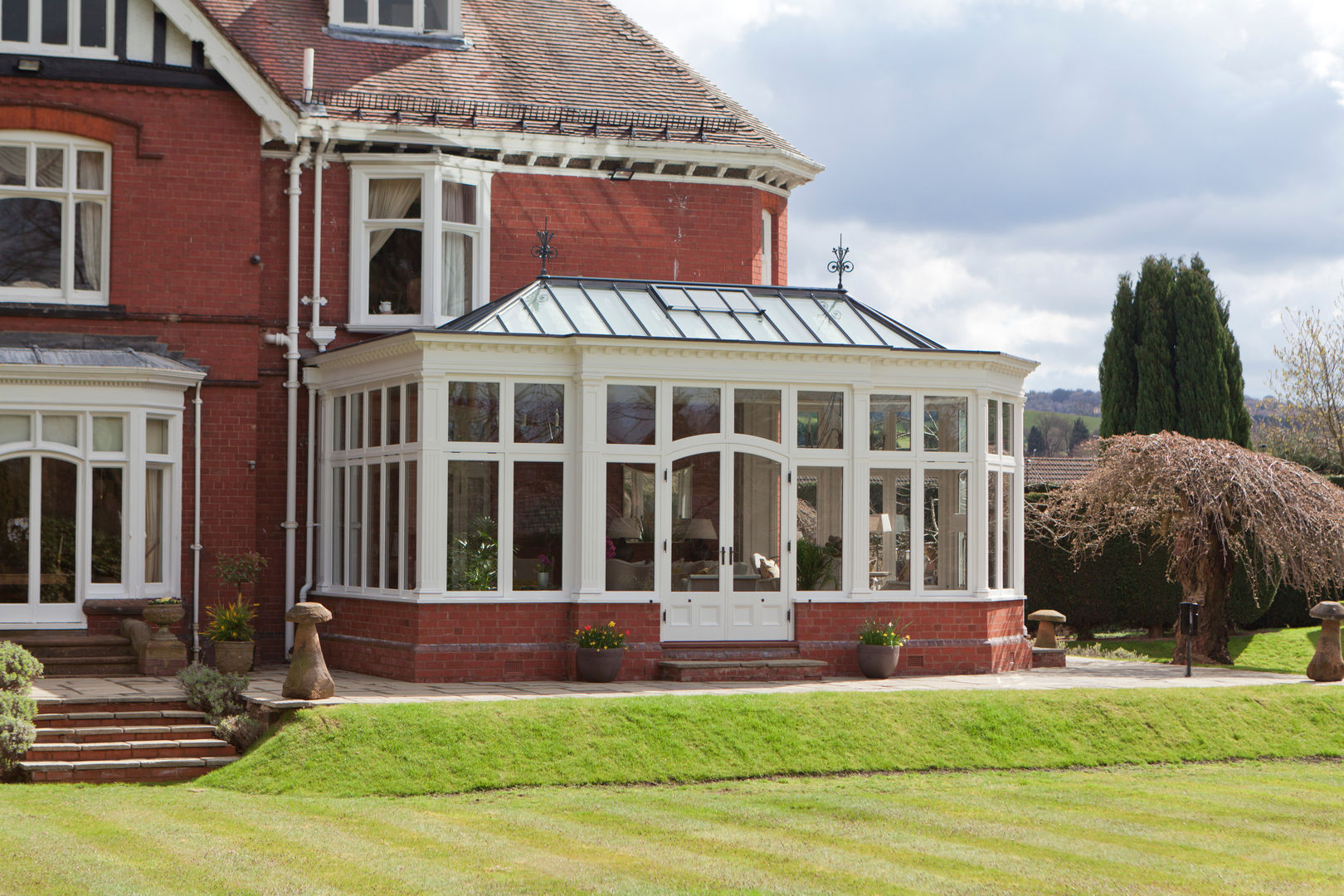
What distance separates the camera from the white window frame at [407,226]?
59.2 feet

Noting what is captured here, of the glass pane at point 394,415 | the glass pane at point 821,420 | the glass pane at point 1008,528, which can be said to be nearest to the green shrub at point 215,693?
the glass pane at point 394,415

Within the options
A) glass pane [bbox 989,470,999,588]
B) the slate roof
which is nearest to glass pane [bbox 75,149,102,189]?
the slate roof

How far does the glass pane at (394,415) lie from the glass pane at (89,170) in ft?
14.5

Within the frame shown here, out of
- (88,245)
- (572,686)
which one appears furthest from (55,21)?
(572,686)

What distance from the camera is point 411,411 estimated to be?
1563cm

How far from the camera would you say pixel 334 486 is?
57.1 feet

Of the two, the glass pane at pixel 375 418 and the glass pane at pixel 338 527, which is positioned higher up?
the glass pane at pixel 375 418

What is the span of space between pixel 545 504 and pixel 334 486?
324 cm

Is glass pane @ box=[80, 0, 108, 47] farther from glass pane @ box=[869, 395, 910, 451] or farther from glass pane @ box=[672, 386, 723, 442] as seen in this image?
glass pane @ box=[869, 395, 910, 451]

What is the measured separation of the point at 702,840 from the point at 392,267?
1068 centimetres

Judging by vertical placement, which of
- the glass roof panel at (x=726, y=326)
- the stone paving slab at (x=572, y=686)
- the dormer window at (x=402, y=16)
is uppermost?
the dormer window at (x=402, y=16)

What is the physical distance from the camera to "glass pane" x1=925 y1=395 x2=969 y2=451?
16500 millimetres

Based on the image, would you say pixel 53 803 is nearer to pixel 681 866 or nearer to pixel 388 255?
pixel 681 866

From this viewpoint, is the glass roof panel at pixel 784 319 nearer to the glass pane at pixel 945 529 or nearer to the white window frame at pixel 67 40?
the glass pane at pixel 945 529
